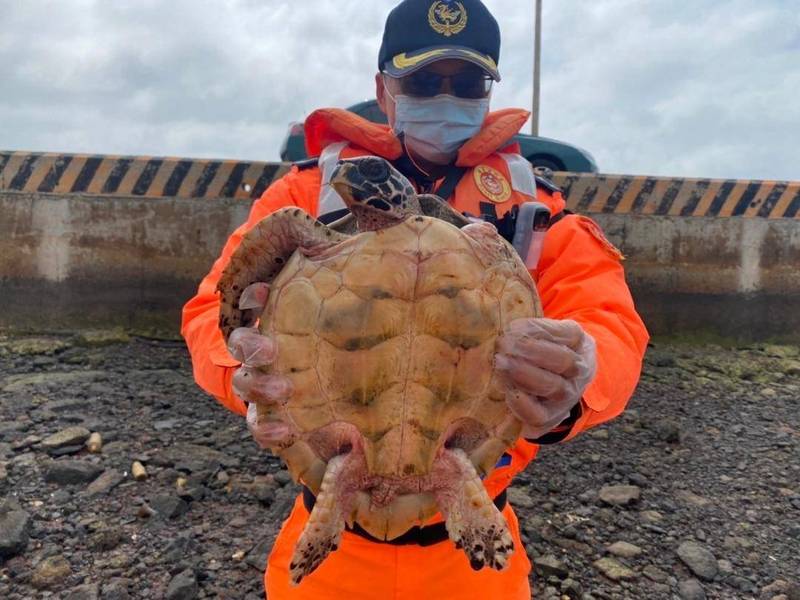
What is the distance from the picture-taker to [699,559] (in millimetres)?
3447

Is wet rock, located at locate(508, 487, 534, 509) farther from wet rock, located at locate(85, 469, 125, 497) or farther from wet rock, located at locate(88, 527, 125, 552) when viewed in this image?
wet rock, located at locate(85, 469, 125, 497)

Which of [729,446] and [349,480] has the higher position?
[349,480]

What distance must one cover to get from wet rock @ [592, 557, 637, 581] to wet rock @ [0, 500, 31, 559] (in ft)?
10.8

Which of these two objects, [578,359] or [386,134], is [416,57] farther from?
[578,359]

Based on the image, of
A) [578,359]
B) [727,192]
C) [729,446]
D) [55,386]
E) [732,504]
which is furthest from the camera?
[727,192]

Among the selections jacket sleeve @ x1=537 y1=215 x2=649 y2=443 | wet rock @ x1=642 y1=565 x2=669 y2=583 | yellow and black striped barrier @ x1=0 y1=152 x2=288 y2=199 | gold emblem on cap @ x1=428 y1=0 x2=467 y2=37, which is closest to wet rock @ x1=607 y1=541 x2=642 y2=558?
wet rock @ x1=642 y1=565 x2=669 y2=583

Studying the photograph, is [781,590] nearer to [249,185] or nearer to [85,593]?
[85,593]

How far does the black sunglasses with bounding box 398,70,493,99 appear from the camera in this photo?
102 inches

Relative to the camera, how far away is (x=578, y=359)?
1.58 metres

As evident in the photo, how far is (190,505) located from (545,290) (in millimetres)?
2873

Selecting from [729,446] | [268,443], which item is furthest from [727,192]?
[268,443]

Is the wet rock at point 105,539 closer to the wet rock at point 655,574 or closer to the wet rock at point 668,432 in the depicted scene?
the wet rock at point 655,574

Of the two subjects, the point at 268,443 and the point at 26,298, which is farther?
the point at 26,298

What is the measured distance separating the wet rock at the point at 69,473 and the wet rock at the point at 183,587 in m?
1.28
